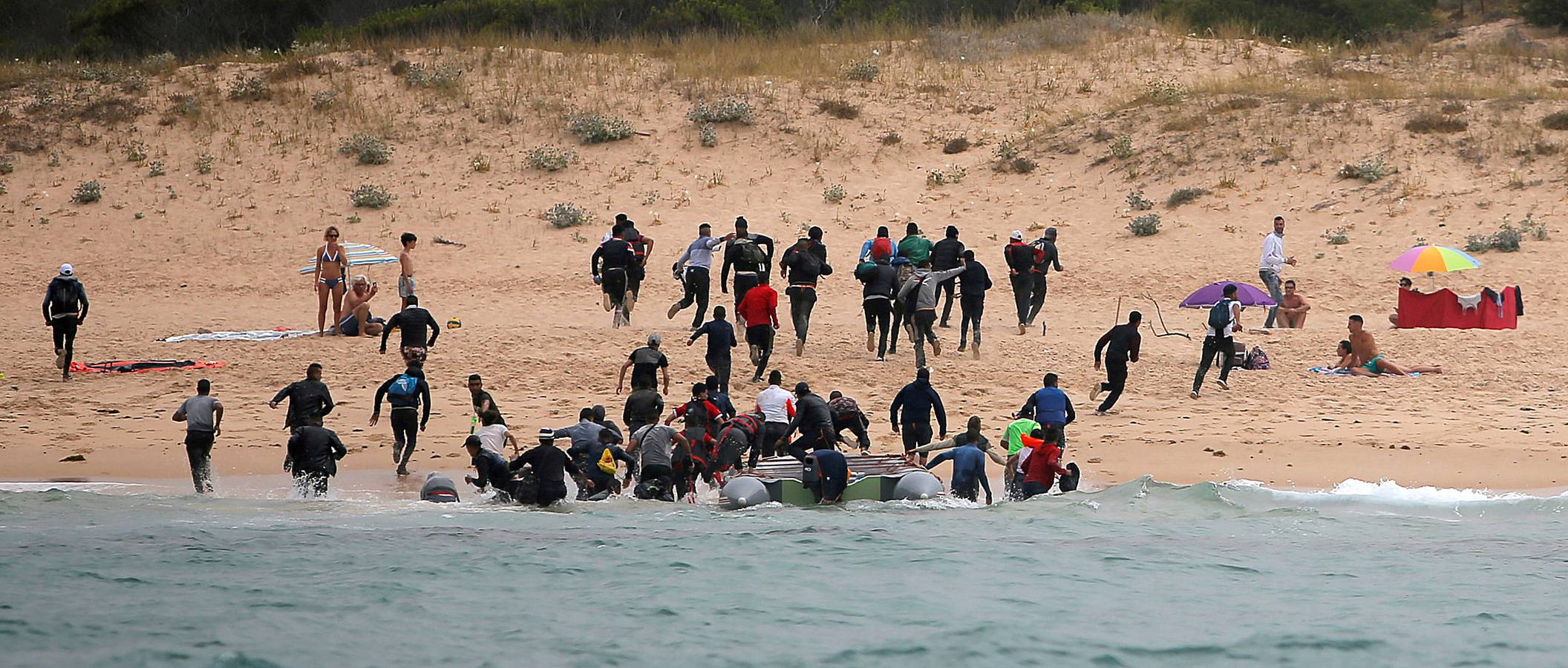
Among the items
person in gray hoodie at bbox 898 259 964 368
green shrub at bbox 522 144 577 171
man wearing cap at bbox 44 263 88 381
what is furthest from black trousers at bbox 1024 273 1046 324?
green shrub at bbox 522 144 577 171

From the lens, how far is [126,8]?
44.6 meters

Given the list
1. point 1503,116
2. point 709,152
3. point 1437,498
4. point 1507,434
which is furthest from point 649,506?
point 1503,116

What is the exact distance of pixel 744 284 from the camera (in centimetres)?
1970

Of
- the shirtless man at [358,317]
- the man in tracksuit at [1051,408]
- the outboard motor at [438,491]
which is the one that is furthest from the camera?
the shirtless man at [358,317]

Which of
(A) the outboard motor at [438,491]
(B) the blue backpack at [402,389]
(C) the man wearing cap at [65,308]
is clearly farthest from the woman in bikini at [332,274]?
(A) the outboard motor at [438,491]

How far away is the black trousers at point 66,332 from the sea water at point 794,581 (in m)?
4.23

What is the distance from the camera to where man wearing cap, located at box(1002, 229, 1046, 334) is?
21375 millimetres

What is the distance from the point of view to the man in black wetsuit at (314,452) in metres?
14.2

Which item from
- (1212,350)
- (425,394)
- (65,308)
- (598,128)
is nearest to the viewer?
(425,394)

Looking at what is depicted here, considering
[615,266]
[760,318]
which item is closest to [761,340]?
[760,318]

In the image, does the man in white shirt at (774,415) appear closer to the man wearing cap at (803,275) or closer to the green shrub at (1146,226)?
the man wearing cap at (803,275)

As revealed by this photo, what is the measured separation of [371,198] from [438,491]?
16.6 meters

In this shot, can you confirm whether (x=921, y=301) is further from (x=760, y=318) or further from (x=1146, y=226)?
(x=1146, y=226)

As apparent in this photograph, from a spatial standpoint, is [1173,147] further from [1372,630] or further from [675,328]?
[1372,630]
